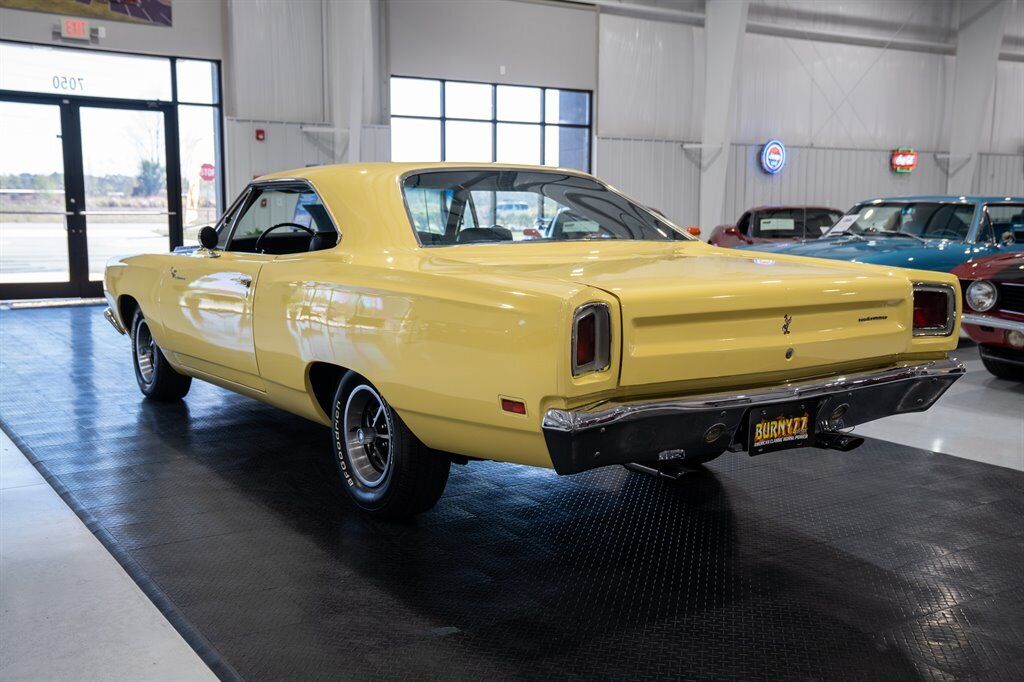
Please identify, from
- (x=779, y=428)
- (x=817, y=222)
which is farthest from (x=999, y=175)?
(x=779, y=428)

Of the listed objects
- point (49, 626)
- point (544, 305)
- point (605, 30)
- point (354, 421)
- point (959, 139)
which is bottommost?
point (49, 626)

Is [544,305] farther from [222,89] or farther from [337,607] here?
[222,89]

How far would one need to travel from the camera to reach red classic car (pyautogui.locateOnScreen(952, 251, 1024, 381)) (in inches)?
269

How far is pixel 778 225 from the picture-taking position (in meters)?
14.8

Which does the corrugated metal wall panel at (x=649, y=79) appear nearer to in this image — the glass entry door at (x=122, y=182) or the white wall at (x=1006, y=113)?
the glass entry door at (x=122, y=182)

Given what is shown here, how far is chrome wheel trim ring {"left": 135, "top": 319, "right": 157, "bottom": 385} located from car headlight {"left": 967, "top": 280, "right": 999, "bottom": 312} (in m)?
6.05

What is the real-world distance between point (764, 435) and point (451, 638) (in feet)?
4.25

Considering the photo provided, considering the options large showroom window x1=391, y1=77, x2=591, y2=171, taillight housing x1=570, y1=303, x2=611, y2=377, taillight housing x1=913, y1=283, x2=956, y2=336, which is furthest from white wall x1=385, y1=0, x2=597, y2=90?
taillight housing x1=570, y1=303, x2=611, y2=377

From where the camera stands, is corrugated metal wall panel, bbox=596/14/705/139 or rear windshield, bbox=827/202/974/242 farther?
corrugated metal wall panel, bbox=596/14/705/139

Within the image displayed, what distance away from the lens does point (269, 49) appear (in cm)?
1566

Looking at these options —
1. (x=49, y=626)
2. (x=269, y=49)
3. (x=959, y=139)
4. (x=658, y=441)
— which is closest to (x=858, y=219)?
(x=658, y=441)

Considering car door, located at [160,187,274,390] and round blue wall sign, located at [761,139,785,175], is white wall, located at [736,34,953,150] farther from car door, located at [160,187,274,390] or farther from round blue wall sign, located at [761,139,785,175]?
car door, located at [160,187,274,390]

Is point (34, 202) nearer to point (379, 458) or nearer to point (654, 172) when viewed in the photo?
point (654, 172)

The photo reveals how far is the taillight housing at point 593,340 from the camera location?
2945 mm
